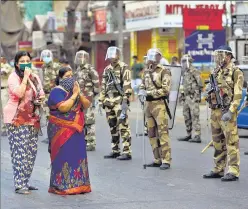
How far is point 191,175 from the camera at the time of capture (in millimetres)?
12648

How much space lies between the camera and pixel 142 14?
38969 millimetres

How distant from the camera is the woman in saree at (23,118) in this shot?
435 inches

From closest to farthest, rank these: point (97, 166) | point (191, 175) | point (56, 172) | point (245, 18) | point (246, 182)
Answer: point (56, 172), point (246, 182), point (191, 175), point (97, 166), point (245, 18)

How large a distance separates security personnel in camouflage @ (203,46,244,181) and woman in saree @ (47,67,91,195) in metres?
1.86

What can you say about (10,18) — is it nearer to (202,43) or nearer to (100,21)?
(100,21)

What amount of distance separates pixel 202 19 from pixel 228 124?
20109mm

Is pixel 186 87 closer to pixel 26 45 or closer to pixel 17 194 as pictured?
pixel 17 194

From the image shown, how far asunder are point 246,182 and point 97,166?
305 cm

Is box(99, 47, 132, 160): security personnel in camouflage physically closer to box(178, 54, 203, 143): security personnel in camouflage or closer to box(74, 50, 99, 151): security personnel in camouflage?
box(74, 50, 99, 151): security personnel in camouflage

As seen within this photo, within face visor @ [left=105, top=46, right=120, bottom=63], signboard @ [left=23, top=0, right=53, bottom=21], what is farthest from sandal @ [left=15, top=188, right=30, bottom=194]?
signboard @ [left=23, top=0, right=53, bottom=21]

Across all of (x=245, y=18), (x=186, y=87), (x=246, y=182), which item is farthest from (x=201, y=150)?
(x=245, y=18)

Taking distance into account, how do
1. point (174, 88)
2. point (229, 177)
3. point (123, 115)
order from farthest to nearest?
point (174, 88), point (123, 115), point (229, 177)

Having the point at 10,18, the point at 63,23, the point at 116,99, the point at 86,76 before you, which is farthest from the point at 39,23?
the point at 116,99

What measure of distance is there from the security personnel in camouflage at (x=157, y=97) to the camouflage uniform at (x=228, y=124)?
Result: 1399mm
